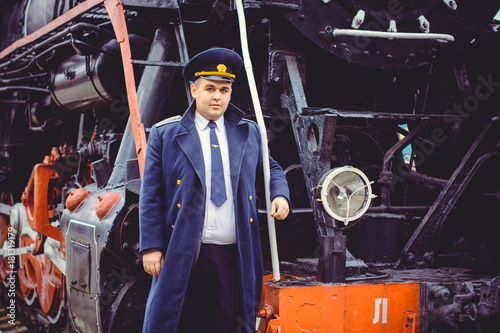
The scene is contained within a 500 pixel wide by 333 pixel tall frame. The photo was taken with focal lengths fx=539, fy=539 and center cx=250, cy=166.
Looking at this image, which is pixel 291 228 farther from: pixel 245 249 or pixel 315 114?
pixel 245 249

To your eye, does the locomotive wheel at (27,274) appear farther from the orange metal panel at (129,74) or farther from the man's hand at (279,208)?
the man's hand at (279,208)

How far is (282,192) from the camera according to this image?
229cm

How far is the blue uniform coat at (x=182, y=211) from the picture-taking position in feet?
6.96

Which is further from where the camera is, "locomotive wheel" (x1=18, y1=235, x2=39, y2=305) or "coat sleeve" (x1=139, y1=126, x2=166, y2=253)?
"locomotive wheel" (x1=18, y1=235, x2=39, y2=305)

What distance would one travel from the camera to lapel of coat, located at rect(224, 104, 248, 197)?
7.28 ft

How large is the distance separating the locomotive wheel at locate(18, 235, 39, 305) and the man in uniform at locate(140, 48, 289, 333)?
3.77 metres

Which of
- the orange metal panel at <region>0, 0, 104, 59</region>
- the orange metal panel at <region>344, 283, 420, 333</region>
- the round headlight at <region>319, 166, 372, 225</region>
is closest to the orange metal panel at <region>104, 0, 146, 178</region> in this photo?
the orange metal panel at <region>0, 0, 104, 59</region>

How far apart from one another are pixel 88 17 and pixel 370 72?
79.0 inches

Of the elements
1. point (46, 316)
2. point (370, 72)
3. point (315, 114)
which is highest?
point (370, 72)

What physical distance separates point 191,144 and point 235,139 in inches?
7.8

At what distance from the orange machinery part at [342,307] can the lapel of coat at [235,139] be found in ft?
1.93

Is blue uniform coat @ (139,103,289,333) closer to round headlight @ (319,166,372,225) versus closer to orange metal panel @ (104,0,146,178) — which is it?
round headlight @ (319,166,372,225)

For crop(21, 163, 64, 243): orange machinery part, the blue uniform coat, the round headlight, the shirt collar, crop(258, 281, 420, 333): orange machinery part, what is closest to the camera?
the blue uniform coat

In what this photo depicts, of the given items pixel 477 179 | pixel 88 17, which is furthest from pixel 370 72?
pixel 88 17
